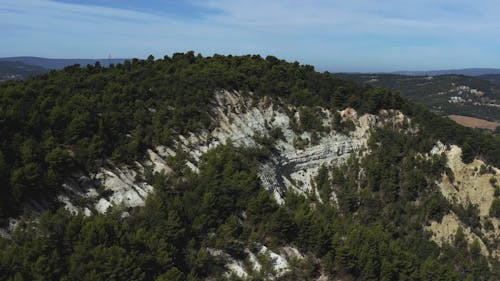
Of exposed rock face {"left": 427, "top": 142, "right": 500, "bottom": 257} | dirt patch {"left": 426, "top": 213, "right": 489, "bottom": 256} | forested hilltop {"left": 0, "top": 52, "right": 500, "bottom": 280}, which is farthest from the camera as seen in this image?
exposed rock face {"left": 427, "top": 142, "right": 500, "bottom": 257}

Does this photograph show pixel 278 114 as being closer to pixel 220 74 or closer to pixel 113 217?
pixel 220 74

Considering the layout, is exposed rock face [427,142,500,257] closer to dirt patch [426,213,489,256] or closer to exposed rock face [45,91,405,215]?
dirt patch [426,213,489,256]

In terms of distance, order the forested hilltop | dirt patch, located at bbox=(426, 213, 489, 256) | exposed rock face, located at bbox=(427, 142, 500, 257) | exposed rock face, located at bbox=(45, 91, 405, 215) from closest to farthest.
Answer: the forested hilltop
exposed rock face, located at bbox=(45, 91, 405, 215)
dirt patch, located at bbox=(426, 213, 489, 256)
exposed rock face, located at bbox=(427, 142, 500, 257)

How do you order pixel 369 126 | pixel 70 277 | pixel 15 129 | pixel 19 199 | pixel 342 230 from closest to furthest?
pixel 70 277 → pixel 19 199 → pixel 15 129 → pixel 342 230 → pixel 369 126

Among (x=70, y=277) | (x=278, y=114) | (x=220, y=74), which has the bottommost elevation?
(x=70, y=277)

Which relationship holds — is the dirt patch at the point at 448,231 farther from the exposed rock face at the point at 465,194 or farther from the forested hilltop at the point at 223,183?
the forested hilltop at the point at 223,183

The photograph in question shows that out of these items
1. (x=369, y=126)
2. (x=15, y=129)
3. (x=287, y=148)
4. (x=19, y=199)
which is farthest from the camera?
(x=369, y=126)

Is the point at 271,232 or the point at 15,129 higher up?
the point at 15,129

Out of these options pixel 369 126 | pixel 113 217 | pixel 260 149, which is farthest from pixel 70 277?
pixel 369 126

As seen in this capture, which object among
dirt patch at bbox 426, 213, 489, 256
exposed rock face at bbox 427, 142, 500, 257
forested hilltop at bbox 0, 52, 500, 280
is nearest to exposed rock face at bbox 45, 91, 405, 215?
forested hilltop at bbox 0, 52, 500, 280

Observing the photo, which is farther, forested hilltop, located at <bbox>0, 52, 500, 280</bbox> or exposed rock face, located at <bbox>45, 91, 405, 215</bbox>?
exposed rock face, located at <bbox>45, 91, 405, 215</bbox>
